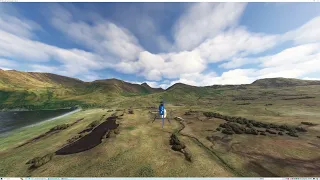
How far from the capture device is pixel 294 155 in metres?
27.1

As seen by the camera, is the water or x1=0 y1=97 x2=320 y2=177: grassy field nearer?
x1=0 y1=97 x2=320 y2=177: grassy field

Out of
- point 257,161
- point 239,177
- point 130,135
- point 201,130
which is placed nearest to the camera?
point 239,177

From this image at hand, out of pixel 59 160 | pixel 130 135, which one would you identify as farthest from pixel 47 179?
pixel 130 135

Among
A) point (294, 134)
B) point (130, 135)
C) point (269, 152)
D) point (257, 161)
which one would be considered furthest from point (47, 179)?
point (294, 134)

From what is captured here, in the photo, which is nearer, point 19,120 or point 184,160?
point 184,160

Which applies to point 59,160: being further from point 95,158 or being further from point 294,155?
point 294,155

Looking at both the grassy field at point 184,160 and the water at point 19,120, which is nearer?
the grassy field at point 184,160

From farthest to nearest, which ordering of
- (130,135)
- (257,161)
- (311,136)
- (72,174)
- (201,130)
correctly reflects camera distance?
(201,130)
(130,135)
(311,136)
(257,161)
(72,174)

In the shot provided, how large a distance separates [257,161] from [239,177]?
5.87m

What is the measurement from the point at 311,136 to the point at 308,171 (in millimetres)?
19611

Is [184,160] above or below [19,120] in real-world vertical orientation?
below

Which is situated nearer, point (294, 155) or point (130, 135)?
point (294, 155)

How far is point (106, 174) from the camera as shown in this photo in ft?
73.4

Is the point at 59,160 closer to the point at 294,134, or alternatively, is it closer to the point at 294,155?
the point at 294,155
